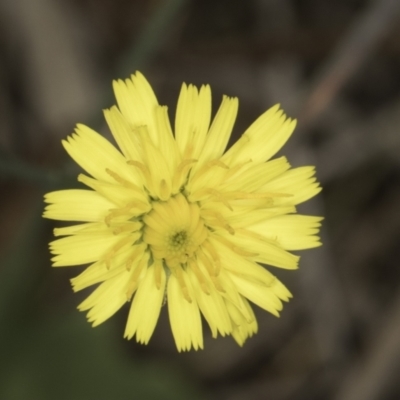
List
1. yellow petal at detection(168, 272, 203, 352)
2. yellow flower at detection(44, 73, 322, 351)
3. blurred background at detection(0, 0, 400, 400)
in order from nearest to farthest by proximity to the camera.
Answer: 1. yellow flower at detection(44, 73, 322, 351)
2. yellow petal at detection(168, 272, 203, 352)
3. blurred background at detection(0, 0, 400, 400)

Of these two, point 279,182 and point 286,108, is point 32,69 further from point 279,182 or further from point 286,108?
point 279,182

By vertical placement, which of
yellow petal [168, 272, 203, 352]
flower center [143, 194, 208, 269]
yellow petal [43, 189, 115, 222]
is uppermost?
yellow petal [43, 189, 115, 222]

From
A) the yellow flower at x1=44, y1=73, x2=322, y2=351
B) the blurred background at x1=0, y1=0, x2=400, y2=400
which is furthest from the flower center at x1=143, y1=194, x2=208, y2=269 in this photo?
the blurred background at x1=0, y1=0, x2=400, y2=400

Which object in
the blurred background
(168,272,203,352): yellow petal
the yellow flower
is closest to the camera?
the yellow flower

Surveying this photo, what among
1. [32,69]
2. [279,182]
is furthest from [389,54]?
[32,69]

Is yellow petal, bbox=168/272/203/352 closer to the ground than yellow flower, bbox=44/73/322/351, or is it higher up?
closer to the ground

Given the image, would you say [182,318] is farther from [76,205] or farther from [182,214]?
[76,205]

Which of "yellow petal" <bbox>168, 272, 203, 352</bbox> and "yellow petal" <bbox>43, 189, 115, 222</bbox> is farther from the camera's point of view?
"yellow petal" <bbox>168, 272, 203, 352</bbox>

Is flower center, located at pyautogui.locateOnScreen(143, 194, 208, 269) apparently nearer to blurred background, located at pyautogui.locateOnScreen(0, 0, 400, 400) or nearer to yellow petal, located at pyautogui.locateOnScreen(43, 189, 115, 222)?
yellow petal, located at pyautogui.locateOnScreen(43, 189, 115, 222)
